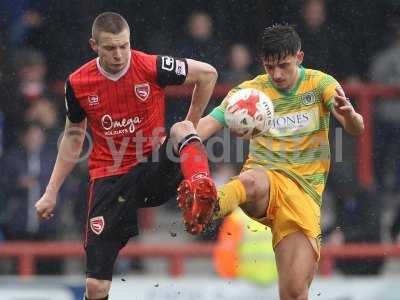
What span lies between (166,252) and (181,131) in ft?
11.9

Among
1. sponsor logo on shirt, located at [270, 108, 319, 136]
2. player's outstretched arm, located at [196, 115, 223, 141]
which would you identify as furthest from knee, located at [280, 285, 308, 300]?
player's outstretched arm, located at [196, 115, 223, 141]

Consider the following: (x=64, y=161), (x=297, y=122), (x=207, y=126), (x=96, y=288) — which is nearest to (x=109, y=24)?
(x=207, y=126)

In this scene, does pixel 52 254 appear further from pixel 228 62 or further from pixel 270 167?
pixel 270 167

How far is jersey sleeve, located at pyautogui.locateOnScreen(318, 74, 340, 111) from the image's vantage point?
7.89 meters

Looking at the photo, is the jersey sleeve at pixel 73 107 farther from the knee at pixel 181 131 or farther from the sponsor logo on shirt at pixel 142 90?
the knee at pixel 181 131

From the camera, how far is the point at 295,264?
789cm

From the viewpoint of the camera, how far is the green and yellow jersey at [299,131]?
798 cm

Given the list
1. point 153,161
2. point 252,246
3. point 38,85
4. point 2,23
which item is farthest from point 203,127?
point 2,23

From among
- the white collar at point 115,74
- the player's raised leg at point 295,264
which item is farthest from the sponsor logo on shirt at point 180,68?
the player's raised leg at point 295,264

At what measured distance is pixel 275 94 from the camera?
26.3 ft

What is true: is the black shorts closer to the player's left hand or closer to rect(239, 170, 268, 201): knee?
rect(239, 170, 268, 201): knee

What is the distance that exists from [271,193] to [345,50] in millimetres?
4454

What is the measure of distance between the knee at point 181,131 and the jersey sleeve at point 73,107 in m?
0.76

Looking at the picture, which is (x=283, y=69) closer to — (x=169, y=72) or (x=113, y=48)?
(x=169, y=72)
